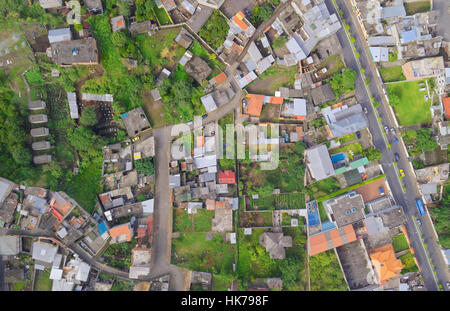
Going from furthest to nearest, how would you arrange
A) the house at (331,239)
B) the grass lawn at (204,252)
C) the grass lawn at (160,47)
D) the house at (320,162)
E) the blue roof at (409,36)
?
the grass lawn at (204,252) < the grass lawn at (160,47) < the house at (331,239) < the blue roof at (409,36) < the house at (320,162)

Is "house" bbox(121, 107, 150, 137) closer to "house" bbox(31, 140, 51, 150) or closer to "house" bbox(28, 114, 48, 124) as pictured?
"house" bbox(28, 114, 48, 124)

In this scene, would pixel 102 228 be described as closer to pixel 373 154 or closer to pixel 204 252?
pixel 204 252

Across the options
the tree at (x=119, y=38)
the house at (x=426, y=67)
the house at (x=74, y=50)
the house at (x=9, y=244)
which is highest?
the tree at (x=119, y=38)

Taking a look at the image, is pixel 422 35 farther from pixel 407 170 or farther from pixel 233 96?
pixel 233 96

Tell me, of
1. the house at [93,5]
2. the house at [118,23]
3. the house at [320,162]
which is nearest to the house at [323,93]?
the house at [320,162]

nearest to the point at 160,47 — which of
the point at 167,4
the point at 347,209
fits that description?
the point at 167,4

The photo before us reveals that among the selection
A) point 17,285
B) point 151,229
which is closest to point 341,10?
point 151,229

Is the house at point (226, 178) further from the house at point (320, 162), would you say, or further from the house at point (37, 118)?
the house at point (37, 118)
